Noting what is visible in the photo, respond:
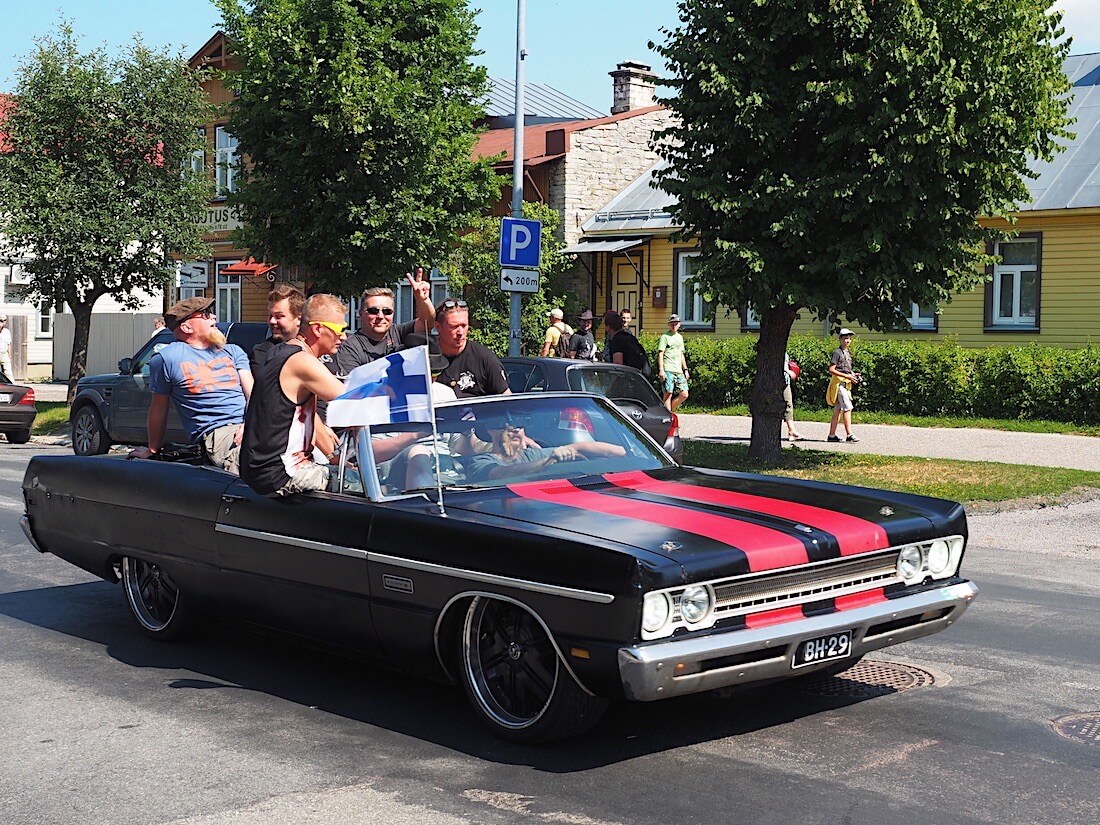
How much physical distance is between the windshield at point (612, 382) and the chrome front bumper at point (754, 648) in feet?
26.1

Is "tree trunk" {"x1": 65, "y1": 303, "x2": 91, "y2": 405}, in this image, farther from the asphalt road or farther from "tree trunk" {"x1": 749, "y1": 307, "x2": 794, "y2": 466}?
the asphalt road

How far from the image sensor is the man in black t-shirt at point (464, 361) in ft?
28.5

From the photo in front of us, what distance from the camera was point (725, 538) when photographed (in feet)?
17.0

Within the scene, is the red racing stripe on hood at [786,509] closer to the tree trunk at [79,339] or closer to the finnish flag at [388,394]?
the finnish flag at [388,394]

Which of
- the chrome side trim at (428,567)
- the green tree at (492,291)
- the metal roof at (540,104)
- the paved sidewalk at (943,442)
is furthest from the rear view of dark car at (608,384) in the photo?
the metal roof at (540,104)

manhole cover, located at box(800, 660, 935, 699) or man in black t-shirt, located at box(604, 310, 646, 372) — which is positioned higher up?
man in black t-shirt, located at box(604, 310, 646, 372)

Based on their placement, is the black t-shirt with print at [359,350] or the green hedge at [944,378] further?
the green hedge at [944,378]

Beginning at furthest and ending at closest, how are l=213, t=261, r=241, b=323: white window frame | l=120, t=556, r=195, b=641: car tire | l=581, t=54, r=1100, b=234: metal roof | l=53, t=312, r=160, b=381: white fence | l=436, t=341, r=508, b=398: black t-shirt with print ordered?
l=213, t=261, r=241, b=323: white window frame < l=53, t=312, r=160, b=381: white fence < l=581, t=54, r=1100, b=234: metal roof < l=436, t=341, r=508, b=398: black t-shirt with print < l=120, t=556, r=195, b=641: car tire

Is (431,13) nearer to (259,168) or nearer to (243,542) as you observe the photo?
(259,168)

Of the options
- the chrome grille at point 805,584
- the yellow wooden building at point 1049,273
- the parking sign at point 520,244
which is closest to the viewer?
the chrome grille at point 805,584

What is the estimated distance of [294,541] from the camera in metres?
6.12

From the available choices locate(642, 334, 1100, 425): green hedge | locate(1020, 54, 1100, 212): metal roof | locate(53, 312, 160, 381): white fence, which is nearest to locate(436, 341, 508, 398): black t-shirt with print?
locate(642, 334, 1100, 425): green hedge

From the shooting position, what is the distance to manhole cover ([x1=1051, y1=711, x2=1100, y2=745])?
5.56 meters

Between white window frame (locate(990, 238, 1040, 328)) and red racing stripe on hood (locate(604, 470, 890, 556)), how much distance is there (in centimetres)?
2053
